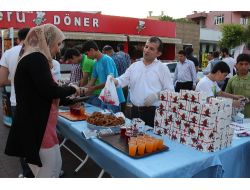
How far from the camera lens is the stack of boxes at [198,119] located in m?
2.01

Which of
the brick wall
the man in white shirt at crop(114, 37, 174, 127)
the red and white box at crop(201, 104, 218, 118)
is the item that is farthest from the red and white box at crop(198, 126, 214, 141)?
the brick wall

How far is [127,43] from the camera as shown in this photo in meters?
17.3

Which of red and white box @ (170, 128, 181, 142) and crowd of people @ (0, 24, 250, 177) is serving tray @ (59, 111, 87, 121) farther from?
red and white box @ (170, 128, 181, 142)

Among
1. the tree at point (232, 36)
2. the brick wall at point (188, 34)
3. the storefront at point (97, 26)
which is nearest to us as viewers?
the storefront at point (97, 26)

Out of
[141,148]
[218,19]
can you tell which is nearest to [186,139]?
[141,148]

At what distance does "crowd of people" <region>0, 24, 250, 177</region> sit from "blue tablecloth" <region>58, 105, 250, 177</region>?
1.27 ft

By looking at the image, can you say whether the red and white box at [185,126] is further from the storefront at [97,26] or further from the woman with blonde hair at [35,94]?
the storefront at [97,26]

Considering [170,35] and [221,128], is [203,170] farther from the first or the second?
[170,35]

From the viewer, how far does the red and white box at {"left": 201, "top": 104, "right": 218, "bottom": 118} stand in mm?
1972

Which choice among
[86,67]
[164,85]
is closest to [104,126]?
[164,85]

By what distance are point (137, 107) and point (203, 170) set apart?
3.59 feet

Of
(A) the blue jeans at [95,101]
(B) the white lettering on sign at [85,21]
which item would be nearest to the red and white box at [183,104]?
(A) the blue jeans at [95,101]

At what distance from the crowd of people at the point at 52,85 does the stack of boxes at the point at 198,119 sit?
0.56m

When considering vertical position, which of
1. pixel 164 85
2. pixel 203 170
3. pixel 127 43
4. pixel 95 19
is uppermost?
pixel 95 19
